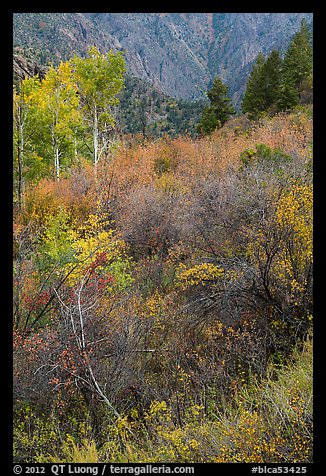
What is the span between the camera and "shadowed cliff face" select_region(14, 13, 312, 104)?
134475mm

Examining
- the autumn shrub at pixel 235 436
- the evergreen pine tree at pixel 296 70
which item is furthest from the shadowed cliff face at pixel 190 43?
the autumn shrub at pixel 235 436

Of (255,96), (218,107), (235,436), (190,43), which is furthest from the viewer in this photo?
(190,43)

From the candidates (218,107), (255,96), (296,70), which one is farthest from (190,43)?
(296,70)

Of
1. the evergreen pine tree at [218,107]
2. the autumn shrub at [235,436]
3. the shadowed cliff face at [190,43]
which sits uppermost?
the shadowed cliff face at [190,43]

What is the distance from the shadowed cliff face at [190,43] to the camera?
134475 mm

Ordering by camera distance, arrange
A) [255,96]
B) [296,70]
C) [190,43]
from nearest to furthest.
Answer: [296,70] → [255,96] → [190,43]

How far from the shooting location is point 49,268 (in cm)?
786

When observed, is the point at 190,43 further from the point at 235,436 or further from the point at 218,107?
the point at 235,436

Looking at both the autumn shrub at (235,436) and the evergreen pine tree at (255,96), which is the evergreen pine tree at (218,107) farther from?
the autumn shrub at (235,436)

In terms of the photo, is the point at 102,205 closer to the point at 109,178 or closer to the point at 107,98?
the point at 109,178

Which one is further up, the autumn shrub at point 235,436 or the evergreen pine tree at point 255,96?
the evergreen pine tree at point 255,96

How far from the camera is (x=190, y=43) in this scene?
166 metres

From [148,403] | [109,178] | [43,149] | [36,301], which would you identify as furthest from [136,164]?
[148,403]

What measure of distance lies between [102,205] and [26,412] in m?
6.51
